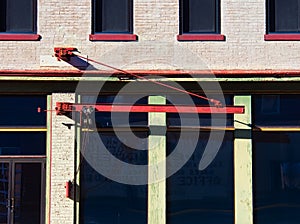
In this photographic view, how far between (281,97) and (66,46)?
4853 mm

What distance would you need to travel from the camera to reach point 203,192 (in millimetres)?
12781

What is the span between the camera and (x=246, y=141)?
12.7 meters

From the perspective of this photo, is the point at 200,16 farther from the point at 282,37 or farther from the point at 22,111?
the point at 22,111

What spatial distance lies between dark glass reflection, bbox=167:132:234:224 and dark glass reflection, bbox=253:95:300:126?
85cm

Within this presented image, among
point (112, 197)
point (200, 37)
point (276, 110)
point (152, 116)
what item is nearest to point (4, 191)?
point (112, 197)

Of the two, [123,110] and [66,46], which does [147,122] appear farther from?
[66,46]

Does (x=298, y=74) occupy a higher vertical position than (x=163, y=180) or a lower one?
higher

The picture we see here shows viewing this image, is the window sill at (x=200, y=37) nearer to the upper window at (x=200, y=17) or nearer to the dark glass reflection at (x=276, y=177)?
the upper window at (x=200, y=17)

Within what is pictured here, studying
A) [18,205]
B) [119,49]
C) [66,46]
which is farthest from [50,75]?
[18,205]

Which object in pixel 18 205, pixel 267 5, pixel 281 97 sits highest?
pixel 267 5

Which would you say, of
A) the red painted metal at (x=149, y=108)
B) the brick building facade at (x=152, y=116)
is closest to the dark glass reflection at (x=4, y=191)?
the brick building facade at (x=152, y=116)

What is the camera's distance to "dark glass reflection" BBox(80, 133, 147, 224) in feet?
41.8

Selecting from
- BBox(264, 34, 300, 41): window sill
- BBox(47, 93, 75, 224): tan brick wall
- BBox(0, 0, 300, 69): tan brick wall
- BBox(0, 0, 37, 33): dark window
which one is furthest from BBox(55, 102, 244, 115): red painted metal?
BBox(0, 0, 37, 33): dark window

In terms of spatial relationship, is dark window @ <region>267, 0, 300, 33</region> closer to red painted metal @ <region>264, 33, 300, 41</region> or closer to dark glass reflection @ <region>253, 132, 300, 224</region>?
red painted metal @ <region>264, 33, 300, 41</region>
